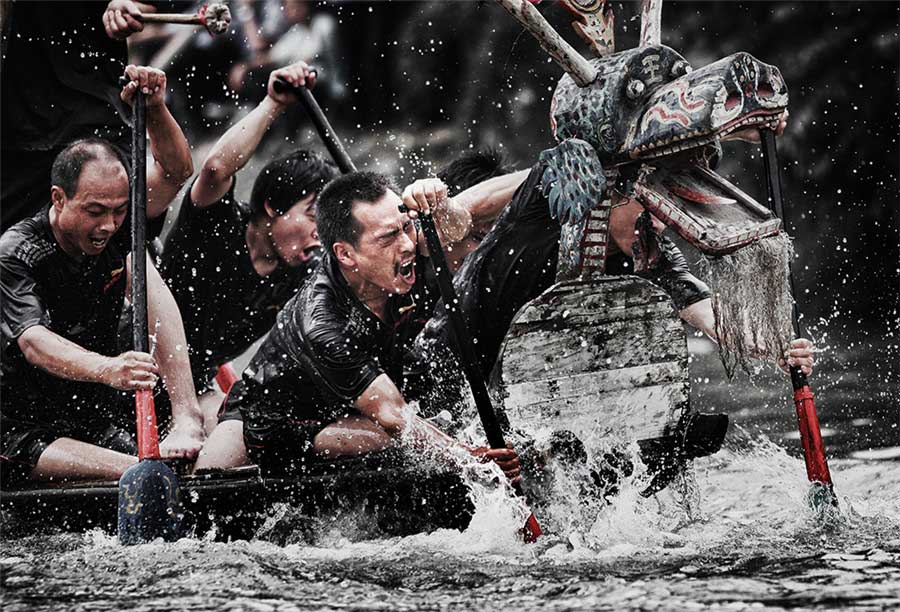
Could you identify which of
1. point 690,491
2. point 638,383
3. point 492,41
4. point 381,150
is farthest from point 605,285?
point 492,41

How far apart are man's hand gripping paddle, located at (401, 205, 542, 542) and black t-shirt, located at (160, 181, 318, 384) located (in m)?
0.94

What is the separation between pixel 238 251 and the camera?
467cm

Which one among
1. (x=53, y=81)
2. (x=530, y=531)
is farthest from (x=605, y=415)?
(x=53, y=81)

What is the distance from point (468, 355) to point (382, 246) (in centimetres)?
62

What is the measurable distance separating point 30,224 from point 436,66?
1787mm

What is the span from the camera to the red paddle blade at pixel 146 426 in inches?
156

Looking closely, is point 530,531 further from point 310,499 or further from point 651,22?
point 651,22

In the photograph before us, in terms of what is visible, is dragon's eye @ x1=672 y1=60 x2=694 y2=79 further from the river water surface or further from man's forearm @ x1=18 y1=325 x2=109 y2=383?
man's forearm @ x1=18 y1=325 x2=109 y2=383

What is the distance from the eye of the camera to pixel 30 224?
443 cm

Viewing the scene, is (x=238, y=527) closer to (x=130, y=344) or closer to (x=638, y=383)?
(x=130, y=344)

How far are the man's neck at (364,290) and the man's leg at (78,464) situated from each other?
102 cm

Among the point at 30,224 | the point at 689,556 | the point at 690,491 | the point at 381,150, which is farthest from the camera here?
the point at 381,150

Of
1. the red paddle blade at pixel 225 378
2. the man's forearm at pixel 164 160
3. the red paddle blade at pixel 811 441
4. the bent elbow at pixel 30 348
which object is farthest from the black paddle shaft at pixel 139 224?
the red paddle blade at pixel 811 441

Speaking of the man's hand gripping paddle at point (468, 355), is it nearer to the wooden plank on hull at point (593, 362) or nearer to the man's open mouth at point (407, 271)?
the wooden plank on hull at point (593, 362)
